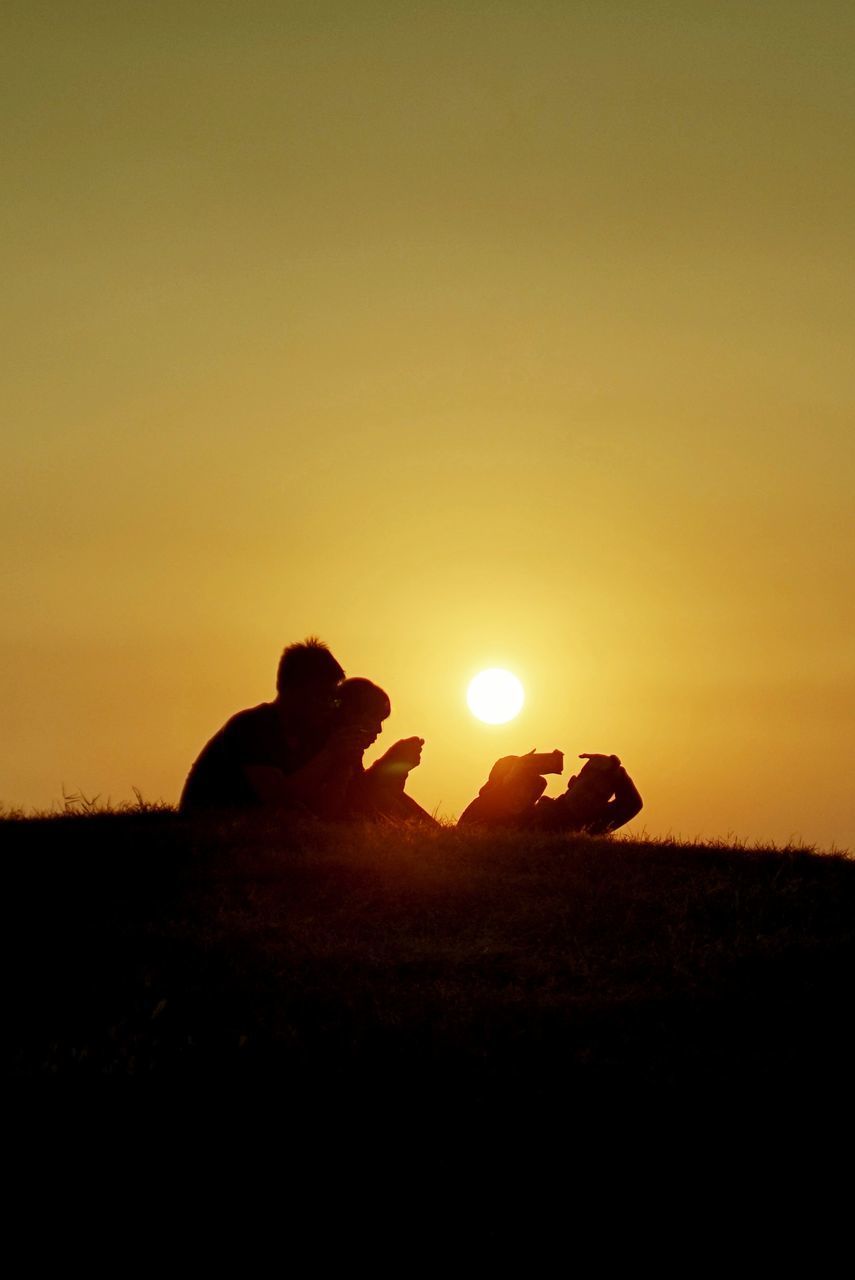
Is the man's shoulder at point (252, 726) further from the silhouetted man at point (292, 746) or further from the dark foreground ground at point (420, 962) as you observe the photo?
the dark foreground ground at point (420, 962)

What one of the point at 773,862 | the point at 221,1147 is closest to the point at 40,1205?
the point at 221,1147

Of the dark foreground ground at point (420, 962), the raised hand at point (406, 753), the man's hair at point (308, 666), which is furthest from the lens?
the raised hand at point (406, 753)

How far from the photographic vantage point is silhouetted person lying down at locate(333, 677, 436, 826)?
12984 millimetres

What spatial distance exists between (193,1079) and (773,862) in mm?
6774

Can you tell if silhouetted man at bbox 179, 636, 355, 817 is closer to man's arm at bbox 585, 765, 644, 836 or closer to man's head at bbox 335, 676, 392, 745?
man's head at bbox 335, 676, 392, 745

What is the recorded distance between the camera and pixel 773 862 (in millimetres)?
12609

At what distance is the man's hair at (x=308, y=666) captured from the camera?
1288 cm

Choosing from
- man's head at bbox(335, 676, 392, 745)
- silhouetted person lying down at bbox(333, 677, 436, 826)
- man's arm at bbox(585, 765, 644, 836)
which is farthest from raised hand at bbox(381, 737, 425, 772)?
man's arm at bbox(585, 765, 644, 836)

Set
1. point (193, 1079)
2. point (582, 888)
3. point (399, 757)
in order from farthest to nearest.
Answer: point (399, 757) → point (582, 888) → point (193, 1079)

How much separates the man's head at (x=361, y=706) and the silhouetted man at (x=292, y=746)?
3.2 inches

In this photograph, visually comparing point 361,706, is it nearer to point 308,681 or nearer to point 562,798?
point 308,681

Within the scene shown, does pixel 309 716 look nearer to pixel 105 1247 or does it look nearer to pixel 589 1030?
pixel 589 1030

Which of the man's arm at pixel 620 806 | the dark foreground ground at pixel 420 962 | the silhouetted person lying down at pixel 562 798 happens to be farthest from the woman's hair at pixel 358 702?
the man's arm at pixel 620 806

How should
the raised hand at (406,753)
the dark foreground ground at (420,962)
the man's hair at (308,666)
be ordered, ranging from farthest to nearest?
1. the raised hand at (406,753)
2. the man's hair at (308,666)
3. the dark foreground ground at (420,962)
